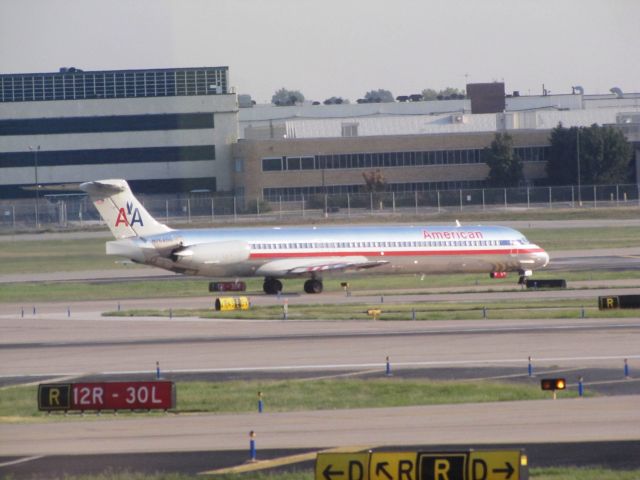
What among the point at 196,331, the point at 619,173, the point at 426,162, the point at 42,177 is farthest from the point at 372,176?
the point at 196,331

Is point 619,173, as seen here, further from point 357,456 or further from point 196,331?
point 357,456

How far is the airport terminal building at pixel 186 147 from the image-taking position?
398ft

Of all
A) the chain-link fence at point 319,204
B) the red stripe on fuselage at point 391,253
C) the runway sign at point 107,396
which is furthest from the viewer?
the chain-link fence at point 319,204

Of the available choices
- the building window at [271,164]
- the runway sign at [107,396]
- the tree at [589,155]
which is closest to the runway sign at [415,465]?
the runway sign at [107,396]

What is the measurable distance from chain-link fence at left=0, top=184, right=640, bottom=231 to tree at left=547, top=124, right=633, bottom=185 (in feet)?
13.3

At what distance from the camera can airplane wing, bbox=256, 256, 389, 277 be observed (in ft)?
201

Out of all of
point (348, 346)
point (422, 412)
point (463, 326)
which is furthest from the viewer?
point (463, 326)

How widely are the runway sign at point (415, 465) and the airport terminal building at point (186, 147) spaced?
104 meters

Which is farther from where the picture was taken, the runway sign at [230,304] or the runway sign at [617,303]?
the runway sign at [230,304]

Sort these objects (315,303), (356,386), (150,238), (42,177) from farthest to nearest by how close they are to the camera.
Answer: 1. (42,177)
2. (150,238)
3. (315,303)
4. (356,386)

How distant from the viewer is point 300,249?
61.8 meters

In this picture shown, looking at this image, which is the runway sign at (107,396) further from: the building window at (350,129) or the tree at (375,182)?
the building window at (350,129)

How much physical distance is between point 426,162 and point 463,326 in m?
83.1

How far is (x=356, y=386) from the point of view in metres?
30.5
